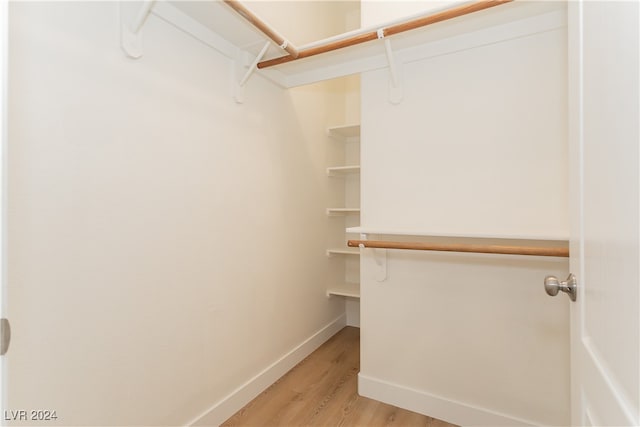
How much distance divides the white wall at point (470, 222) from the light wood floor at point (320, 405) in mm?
92

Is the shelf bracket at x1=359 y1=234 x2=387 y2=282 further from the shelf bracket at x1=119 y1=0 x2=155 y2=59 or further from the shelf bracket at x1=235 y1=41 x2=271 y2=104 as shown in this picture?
the shelf bracket at x1=119 y1=0 x2=155 y2=59

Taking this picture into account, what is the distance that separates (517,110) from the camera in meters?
1.55

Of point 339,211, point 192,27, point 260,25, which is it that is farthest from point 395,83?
point 339,211

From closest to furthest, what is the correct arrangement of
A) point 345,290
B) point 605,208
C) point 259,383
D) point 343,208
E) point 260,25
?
1. point 605,208
2. point 260,25
3. point 259,383
4. point 345,290
5. point 343,208

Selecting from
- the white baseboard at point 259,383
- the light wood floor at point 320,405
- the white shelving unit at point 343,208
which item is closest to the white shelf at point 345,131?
the white shelving unit at point 343,208

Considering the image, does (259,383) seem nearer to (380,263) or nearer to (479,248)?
(380,263)

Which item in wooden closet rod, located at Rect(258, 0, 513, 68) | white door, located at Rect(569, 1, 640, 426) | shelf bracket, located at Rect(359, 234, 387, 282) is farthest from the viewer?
shelf bracket, located at Rect(359, 234, 387, 282)

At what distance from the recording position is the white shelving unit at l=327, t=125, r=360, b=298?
274 cm

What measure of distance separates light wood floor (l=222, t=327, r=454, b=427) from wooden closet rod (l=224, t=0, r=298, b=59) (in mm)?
1893

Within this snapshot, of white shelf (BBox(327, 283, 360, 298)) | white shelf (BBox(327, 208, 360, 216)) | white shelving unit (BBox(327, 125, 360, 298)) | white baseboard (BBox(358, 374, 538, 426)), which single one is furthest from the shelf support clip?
white baseboard (BBox(358, 374, 538, 426))

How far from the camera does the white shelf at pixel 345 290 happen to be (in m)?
2.61

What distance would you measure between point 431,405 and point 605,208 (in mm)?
1564

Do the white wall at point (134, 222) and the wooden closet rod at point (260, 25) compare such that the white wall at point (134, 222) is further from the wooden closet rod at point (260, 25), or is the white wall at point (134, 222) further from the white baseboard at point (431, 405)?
the white baseboard at point (431, 405)

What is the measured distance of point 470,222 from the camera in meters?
1.66
